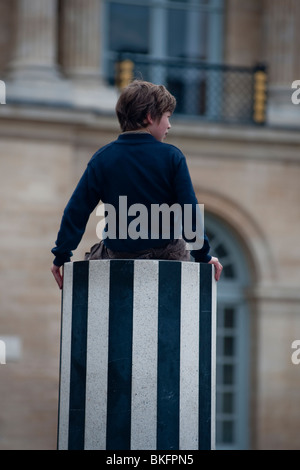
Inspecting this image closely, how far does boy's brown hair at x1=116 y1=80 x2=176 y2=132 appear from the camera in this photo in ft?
16.7

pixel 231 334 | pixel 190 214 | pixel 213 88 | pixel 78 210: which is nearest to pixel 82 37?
pixel 213 88

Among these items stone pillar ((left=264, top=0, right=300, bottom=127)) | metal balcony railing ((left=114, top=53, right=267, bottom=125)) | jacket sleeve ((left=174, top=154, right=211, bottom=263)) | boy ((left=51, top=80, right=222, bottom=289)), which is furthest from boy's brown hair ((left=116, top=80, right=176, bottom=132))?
stone pillar ((left=264, top=0, right=300, bottom=127))

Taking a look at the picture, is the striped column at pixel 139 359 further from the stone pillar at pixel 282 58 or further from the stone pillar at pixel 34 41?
the stone pillar at pixel 282 58

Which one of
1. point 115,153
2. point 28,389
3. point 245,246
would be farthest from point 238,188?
point 115,153

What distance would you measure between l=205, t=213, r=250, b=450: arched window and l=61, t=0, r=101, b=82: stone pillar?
2.57 m

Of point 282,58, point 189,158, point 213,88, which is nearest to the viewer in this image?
point 189,158

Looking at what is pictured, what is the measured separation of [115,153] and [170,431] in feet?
4.02

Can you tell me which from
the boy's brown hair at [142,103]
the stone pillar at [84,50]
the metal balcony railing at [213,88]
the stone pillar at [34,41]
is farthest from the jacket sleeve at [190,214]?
the metal balcony railing at [213,88]

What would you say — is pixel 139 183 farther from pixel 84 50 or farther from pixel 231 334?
pixel 231 334

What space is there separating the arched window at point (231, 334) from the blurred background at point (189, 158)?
0.02 meters

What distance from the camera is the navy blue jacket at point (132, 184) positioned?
5121 millimetres

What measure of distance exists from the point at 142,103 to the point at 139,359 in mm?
1101

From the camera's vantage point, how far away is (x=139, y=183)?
5.14m

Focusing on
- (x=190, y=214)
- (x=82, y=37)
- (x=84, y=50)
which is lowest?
(x=190, y=214)
